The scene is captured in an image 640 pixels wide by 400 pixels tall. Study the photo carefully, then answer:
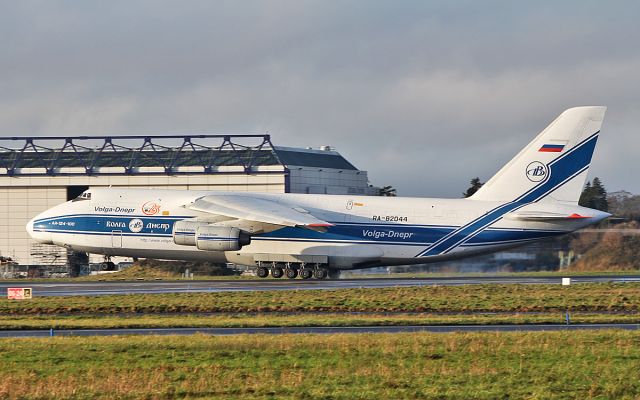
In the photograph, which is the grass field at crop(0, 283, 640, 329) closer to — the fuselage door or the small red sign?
the small red sign

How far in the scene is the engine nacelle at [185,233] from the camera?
1899 inches

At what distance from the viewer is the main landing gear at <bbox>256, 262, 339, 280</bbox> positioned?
49.5 meters

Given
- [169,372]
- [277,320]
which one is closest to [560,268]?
[277,320]

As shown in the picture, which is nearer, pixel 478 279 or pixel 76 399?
pixel 76 399

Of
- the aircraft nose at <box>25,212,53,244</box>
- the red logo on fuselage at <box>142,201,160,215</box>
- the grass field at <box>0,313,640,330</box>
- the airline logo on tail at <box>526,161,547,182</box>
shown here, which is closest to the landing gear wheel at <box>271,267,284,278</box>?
the red logo on fuselage at <box>142,201,160,215</box>

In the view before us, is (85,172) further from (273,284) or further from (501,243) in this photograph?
(501,243)

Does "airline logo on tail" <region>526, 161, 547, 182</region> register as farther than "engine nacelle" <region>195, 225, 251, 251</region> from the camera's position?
Yes

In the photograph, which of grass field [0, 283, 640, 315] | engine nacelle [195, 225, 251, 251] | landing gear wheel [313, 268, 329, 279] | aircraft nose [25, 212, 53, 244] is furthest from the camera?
aircraft nose [25, 212, 53, 244]

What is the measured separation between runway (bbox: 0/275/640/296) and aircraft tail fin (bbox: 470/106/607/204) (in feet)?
14.2

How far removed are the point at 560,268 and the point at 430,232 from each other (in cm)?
1031

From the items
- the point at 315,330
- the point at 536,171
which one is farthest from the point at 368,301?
the point at 536,171

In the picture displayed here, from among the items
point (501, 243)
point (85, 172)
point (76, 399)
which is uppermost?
point (85, 172)

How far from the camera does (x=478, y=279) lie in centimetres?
4953

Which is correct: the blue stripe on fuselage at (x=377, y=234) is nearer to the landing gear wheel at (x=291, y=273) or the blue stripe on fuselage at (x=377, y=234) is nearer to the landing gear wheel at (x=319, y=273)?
the landing gear wheel at (x=319, y=273)
